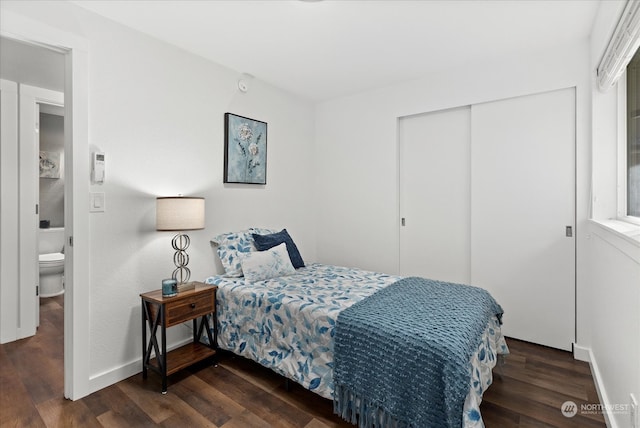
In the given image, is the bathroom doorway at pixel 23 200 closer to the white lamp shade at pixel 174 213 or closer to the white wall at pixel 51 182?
the white lamp shade at pixel 174 213

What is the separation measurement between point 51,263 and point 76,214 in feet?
9.05

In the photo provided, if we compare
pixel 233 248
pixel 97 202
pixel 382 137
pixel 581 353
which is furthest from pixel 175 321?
pixel 581 353

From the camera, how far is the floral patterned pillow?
2.83m

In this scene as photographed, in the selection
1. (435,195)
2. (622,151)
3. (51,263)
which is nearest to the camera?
(622,151)

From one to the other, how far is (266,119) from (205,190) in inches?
44.0

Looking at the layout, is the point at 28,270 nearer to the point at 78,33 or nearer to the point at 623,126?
the point at 78,33

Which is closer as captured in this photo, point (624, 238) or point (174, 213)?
point (624, 238)

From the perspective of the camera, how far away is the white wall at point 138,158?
2.19 metres

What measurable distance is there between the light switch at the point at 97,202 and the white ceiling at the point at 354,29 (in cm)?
123

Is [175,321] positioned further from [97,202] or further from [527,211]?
[527,211]

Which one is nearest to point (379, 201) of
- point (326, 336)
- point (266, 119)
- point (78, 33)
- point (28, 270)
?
point (266, 119)

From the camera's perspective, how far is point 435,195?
133 inches

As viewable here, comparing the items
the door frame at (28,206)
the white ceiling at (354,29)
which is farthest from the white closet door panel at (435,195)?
the door frame at (28,206)

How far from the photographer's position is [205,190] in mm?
2910
